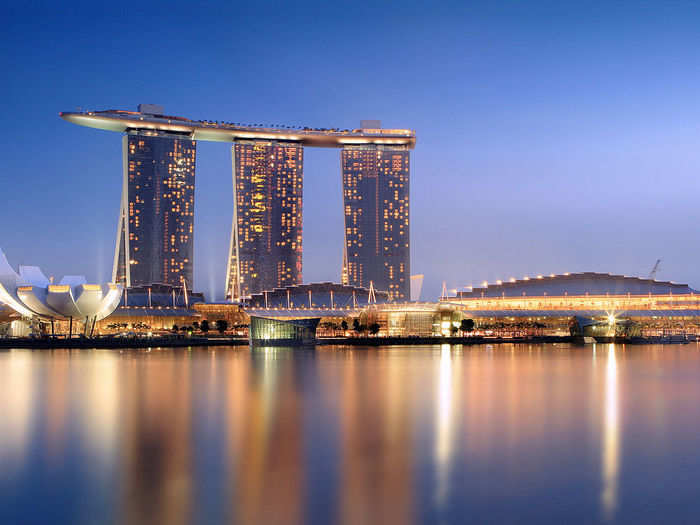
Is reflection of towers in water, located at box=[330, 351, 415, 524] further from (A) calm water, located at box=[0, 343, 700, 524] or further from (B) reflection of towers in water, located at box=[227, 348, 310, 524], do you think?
(B) reflection of towers in water, located at box=[227, 348, 310, 524]

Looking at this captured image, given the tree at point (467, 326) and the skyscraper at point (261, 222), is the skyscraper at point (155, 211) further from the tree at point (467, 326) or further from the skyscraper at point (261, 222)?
the tree at point (467, 326)

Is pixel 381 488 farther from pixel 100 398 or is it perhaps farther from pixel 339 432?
pixel 100 398

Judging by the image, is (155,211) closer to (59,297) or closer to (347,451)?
(59,297)

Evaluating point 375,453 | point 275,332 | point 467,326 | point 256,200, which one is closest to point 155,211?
point 256,200

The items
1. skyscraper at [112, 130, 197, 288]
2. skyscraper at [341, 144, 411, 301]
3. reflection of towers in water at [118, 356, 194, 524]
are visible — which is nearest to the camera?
reflection of towers in water at [118, 356, 194, 524]

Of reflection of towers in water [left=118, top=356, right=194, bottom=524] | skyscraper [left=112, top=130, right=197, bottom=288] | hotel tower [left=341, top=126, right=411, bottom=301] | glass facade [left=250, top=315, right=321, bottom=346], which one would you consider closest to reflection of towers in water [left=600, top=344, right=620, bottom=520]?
reflection of towers in water [left=118, top=356, right=194, bottom=524]

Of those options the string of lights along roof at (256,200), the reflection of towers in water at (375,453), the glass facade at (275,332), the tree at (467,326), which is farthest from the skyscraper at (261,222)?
the reflection of towers in water at (375,453)
